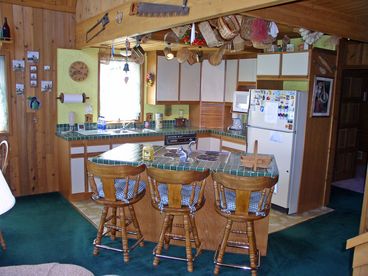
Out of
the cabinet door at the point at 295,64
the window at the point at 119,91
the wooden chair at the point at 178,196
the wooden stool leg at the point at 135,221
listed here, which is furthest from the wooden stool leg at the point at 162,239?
the window at the point at 119,91

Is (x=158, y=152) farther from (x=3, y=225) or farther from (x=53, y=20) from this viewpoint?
(x=53, y=20)

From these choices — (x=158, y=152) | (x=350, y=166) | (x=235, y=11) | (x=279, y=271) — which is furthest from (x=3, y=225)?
(x=350, y=166)

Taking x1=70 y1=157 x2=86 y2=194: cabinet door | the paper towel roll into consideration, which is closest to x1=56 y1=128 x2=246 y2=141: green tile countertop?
x1=70 y1=157 x2=86 y2=194: cabinet door

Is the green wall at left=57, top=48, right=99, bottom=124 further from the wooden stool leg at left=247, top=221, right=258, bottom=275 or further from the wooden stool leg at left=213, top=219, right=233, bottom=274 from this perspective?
the wooden stool leg at left=247, top=221, right=258, bottom=275

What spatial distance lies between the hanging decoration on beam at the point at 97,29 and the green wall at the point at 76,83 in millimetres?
497

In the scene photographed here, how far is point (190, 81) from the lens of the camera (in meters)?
6.16

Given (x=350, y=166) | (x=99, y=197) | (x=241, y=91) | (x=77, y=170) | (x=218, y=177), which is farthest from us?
(x=350, y=166)

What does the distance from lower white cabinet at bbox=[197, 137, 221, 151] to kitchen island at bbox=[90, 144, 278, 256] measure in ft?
6.71

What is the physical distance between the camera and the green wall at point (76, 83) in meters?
5.19

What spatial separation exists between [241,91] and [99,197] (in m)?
3.26

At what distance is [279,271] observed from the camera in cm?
329

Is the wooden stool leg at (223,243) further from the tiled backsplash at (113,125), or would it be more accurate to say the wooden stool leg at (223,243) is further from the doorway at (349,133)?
the doorway at (349,133)

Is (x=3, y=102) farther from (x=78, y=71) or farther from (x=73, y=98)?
(x=78, y=71)

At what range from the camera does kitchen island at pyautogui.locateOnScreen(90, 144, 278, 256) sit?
3254 mm
